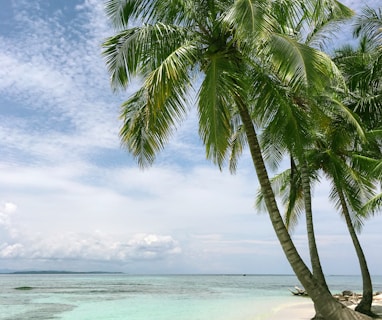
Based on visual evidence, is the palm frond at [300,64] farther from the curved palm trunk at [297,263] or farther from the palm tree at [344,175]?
the palm tree at [344,175]

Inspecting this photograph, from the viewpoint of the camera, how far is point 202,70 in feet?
30.0

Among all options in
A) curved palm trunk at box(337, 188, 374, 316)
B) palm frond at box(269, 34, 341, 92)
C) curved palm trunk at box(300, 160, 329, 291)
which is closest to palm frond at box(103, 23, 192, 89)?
palm frond at box(269, 34, 341, 92)

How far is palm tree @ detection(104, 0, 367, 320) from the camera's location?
25.8ft

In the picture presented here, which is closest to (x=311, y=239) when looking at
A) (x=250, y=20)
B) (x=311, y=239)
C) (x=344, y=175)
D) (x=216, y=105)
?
(x=311, y=239)

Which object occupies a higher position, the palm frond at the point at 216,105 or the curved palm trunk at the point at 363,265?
the palm frond at the point at 216,105

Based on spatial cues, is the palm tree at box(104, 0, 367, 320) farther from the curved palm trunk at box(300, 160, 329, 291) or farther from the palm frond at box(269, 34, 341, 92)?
the curved palm trunk at box(300, 160, 329, 291)

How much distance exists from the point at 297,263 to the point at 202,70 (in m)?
4.35

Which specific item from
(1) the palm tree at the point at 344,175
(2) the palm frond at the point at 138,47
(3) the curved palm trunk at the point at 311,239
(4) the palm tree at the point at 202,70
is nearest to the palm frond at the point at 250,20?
(4) the palm tree at the point at 202,70

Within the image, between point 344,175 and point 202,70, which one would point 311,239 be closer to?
point 344,175

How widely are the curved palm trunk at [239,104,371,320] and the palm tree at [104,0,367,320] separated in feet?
0.06

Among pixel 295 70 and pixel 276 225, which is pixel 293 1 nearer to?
pixel 295 70

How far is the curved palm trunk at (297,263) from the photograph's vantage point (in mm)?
8352

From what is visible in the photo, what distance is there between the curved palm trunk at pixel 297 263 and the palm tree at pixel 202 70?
0.06 feet

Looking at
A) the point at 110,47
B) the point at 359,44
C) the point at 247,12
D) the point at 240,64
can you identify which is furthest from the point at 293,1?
the point at 359,44
